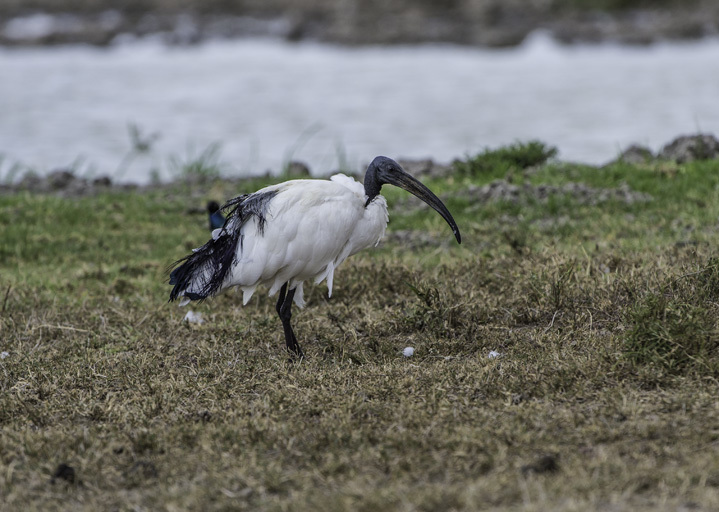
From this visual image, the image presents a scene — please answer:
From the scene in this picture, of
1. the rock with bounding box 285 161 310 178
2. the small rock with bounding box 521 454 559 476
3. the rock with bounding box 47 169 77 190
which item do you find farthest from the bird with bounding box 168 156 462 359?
the rock with bounding box 47 169 77 190

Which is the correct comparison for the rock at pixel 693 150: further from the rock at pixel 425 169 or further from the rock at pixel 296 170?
the rock at pixel 296 170

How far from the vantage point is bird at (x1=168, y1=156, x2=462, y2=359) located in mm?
5594

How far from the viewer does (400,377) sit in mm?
4992

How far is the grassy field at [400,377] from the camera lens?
12.3 ft

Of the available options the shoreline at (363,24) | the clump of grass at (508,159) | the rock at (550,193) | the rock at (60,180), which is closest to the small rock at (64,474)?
the rock at (550,193)

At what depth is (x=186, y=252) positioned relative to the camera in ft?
27.8

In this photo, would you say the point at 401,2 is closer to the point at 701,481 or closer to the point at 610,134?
the point at 610,134

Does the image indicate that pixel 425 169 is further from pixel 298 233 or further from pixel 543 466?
pixel 543 466

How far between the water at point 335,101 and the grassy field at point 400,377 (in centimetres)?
562

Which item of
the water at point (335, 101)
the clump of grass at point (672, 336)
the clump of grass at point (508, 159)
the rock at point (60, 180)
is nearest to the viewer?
the clump of grass at point (672, 336)

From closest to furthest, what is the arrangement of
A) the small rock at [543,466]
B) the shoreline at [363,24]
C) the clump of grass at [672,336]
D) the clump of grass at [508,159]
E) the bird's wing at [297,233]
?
the small rock at [543,466] < the clump of grass at [672,336] < the bird's wing at [297,233] < the clump of grass at [508,159] < the shoreline at [363,24]

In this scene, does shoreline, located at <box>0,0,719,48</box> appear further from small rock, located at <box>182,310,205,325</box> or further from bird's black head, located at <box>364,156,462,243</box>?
small rock, located at <box>182,310,205,325</box>

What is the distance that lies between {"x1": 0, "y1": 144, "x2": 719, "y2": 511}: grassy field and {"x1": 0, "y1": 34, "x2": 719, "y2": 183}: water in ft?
18.4

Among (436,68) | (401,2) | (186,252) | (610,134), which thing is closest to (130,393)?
(186,252)
